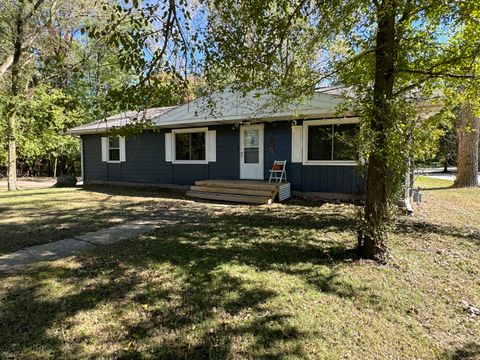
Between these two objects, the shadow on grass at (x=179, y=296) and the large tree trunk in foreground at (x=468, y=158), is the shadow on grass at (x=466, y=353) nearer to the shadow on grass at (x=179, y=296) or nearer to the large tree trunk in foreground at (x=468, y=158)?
the shadow on grass at (x=179, y=296)

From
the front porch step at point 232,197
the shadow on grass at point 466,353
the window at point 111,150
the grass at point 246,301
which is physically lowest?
the shadow on grass at point 466,353

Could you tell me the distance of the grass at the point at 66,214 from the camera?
5.18 m

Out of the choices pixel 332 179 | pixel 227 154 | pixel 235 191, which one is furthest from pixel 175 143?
pixel 332 179

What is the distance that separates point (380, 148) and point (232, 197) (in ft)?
18.4

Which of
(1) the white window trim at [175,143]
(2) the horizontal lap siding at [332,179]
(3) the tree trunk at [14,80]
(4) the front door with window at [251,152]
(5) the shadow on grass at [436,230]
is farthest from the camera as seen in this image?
(3) the tree trunk at [14,80]

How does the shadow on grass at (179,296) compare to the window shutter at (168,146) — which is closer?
the shadow on grass at (179,296)

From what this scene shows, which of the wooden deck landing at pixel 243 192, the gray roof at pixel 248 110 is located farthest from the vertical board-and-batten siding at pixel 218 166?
the wooden deck landing at pixel 243 192

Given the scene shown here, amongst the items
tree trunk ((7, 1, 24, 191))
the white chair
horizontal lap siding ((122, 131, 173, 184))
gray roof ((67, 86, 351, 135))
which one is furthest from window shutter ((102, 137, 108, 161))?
the white chair

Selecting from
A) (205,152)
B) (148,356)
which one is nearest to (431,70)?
(148,356)

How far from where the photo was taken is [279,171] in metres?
9.23

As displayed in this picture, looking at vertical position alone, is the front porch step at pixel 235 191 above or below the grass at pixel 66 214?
above

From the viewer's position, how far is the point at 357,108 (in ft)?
12.4

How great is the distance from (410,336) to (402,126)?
7.32 ft

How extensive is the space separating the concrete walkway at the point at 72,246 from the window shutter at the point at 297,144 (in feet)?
15.1
